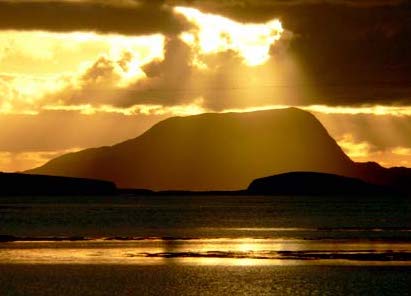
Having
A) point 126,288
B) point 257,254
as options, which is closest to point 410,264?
point 257,254

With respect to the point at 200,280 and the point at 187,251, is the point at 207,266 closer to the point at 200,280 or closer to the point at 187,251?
the point at 200,280

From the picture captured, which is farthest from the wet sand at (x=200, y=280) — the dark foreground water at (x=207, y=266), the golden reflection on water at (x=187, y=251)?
the golden reflection on water at (x=187, y=251)

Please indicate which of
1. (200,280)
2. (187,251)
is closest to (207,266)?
(200,280)

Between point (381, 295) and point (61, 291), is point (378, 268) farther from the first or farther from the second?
point (61, 291)

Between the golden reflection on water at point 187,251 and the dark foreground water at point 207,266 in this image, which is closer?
the dark foreground water at point 207,266

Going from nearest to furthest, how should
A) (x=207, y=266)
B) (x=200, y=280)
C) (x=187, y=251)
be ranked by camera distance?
(x=200, y=280) < (x=207, y=266) < (x=187, y=251)

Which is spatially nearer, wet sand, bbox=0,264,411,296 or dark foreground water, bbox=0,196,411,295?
wet sand, bbox=0,264,411,296

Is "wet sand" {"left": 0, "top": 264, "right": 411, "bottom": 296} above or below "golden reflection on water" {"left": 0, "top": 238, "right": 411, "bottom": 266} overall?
below

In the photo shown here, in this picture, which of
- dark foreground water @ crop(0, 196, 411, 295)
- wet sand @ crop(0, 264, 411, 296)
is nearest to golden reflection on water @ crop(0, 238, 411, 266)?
dark foreground water @ crop(0, 196, 411, 295)

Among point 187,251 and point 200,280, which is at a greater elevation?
point 187,251

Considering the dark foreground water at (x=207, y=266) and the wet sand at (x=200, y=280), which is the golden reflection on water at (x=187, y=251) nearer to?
the dark foreground water at (x=207, y=266)

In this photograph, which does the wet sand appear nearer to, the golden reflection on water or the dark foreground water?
the dark foreground water

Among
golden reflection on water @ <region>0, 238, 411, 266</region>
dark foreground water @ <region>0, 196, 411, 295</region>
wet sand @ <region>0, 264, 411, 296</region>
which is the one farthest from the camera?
golden reflection on water @ <region>0, 238, 411, 266</region>

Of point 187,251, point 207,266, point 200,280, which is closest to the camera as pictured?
point 200,280
